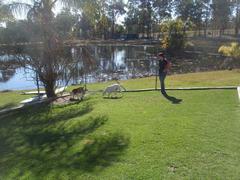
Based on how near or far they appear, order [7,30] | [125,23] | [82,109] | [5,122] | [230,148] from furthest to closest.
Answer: [125,23] < [7,30] < [82,109] < [5,122] < [230,148]

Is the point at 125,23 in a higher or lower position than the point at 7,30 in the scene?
higher

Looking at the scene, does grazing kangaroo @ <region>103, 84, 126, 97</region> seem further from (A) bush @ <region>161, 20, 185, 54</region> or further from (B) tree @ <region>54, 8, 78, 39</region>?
(A) bush @ <region>161, 20, 185, 54</region>

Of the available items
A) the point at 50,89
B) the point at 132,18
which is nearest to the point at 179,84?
the point at 50,89

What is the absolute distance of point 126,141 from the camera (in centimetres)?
583

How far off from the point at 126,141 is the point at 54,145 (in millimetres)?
1358

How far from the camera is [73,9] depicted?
11.2 meters

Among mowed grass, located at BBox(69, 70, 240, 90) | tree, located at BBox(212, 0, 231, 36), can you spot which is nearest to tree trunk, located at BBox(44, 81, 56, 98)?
mowed grass, located at BBox(69, 70, 240, 90)

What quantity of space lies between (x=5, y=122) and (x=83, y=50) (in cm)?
437

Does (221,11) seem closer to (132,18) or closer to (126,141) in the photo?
(132,18)

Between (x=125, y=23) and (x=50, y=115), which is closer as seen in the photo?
(x=50, y=115)

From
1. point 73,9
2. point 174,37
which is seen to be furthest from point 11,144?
point 174,37

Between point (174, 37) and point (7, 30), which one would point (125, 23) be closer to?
point (174, 37)

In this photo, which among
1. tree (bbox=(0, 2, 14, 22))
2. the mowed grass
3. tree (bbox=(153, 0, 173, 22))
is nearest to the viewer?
tree (bbox=(0, 2, 14, 22))

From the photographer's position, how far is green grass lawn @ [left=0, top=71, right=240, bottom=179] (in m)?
4.66
